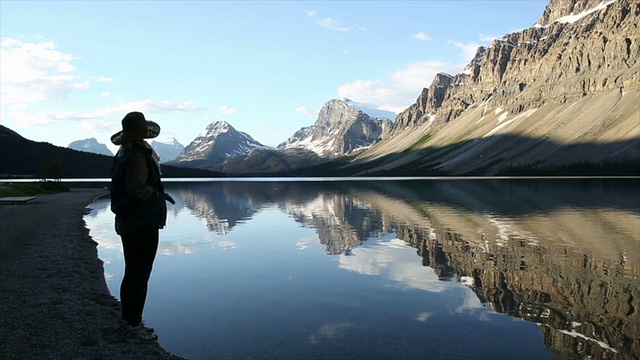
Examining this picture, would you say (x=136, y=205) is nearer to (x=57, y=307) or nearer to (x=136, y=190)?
(x=136, y=190)

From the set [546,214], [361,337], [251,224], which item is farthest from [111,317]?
[546,214]

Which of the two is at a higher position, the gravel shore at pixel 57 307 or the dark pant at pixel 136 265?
the dark pant at pixel 136 265

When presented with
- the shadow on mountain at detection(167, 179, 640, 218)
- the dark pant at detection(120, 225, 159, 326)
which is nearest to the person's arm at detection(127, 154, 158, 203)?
the dark pant at detection(120, 225, 159, 326)

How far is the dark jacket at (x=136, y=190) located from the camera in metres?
9.91

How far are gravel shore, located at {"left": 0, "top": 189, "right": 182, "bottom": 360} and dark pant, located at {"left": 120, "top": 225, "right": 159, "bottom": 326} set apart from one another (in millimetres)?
750

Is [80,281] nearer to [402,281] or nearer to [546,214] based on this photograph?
[402,281]

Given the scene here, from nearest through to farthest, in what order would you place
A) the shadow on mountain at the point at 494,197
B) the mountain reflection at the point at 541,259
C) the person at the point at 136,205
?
1. the person at the point at 136,205
2. the mountain reflection at the point at 541,259
3. the shadow on mountain at the point at 494,197

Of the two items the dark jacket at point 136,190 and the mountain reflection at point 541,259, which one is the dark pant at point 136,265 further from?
the mountain reflection at point 541,259

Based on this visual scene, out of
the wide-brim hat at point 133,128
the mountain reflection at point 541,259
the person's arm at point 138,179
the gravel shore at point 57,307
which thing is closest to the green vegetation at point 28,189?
the mountain reflection at point 541,259

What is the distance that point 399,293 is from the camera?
55.2 ft

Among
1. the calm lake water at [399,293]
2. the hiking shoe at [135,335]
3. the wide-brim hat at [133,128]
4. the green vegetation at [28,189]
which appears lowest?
the calm lake water at [399,293]

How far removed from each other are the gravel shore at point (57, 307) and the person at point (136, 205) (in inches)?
36.8

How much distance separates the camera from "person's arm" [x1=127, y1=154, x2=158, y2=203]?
9.85m

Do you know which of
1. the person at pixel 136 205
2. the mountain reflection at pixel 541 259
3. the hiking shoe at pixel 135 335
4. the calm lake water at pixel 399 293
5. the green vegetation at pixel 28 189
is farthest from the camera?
the green vegetation at pixel 28 189
